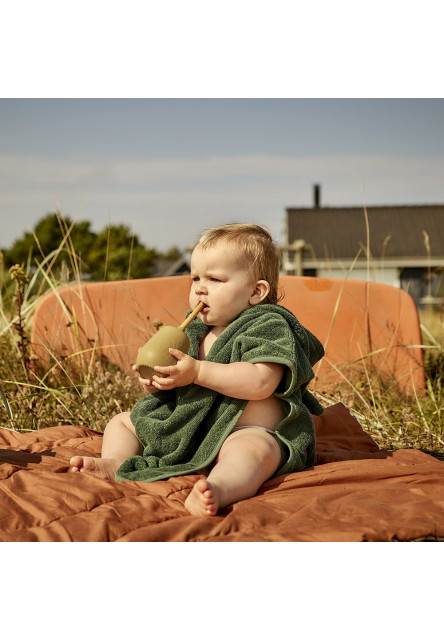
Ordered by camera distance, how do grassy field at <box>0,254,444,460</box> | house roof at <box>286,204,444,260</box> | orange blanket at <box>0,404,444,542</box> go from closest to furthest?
orange blanket at <box>0,404,444,542</box>
grassy field at <box>0,254,444,460</box>
house roof at <box>286,204,444,260</box>

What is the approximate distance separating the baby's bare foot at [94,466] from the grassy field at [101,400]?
3.10 ft

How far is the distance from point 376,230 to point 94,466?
1433 centimetres

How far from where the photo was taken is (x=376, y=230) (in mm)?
15664

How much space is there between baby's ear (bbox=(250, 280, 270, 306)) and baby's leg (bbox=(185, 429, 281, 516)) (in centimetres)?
46

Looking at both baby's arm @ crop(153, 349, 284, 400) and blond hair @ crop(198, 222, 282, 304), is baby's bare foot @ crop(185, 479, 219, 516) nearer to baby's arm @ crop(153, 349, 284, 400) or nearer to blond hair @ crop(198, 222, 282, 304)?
baby's arm @ crop(153, 349, 284, 400)

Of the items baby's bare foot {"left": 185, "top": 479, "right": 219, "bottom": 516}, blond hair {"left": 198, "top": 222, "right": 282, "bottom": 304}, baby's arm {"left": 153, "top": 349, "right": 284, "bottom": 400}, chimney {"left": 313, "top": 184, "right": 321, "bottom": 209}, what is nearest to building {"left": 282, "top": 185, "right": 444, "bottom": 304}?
chimney {"left": 313, "top": 184, "right": 321, "bottom": 209}

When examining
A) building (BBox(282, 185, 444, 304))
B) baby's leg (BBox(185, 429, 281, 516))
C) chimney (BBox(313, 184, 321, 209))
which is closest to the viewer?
baby's leg (BBox(185, 429, 281, 516))

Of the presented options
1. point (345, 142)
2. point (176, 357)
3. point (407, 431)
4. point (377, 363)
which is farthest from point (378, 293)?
point (345, 142)

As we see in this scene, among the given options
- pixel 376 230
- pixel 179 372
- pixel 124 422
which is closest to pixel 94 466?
pixel 124 422

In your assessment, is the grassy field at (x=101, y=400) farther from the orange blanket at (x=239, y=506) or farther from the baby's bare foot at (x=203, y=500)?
the baby's bare foot at (x=203, y=500)

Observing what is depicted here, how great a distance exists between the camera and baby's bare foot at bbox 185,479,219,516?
1.82 meters

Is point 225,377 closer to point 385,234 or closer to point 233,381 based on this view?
point 233,381

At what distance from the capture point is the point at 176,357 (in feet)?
6.73

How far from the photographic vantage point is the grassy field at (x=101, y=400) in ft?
10.4
